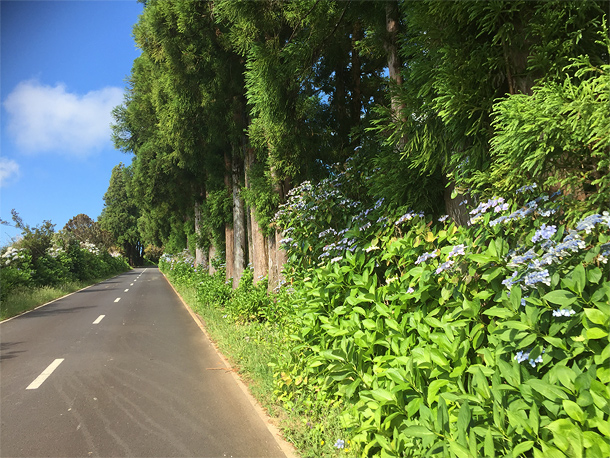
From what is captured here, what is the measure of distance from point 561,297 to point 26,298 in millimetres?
19826

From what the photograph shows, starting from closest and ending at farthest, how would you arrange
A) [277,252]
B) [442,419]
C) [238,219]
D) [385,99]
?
1. [442,419]
2. [385,99]
3. [277,252]
4. [238,219]

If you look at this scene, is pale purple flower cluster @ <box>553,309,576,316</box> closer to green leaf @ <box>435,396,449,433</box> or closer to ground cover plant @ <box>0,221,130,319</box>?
green leaf @ <box>435,396,449,433</box>

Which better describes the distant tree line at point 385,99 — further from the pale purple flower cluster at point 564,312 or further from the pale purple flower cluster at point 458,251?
the pale purple flower cluster at point 564,312

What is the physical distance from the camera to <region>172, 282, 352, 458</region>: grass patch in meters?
3.62

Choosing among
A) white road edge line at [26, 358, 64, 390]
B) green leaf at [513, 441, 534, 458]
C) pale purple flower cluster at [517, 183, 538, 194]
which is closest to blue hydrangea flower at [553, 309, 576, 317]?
green leaf at [513, 441, 534, 458]

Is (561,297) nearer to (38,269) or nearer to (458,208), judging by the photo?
(458,208)

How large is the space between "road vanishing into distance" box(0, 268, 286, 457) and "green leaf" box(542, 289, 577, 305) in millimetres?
2879

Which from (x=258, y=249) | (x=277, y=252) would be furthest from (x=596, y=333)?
(x=258, y=249)

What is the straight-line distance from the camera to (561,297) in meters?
1.90

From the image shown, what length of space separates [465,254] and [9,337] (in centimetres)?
1153

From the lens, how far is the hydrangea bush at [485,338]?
1841 millimetres

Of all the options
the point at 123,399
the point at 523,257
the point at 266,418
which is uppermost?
the point at 523,257

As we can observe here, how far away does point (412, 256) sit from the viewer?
341 cm

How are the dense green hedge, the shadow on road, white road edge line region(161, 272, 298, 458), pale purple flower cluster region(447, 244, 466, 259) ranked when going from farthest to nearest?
1. the dense green hedge
2. the shadow on road
3. white road edge line region(161, 272, 298, 458)
4. pale purple flower cluster region(447, 244, 466, 259)
